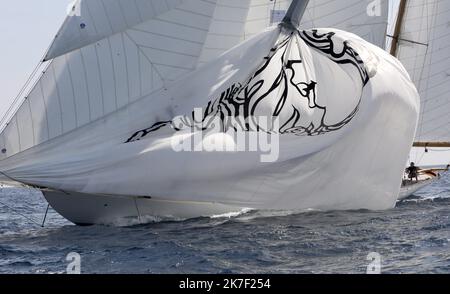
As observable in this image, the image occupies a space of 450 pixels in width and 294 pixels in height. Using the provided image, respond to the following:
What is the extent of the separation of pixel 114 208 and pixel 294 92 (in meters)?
5.12

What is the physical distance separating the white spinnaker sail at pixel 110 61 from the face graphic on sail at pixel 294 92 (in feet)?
4.01

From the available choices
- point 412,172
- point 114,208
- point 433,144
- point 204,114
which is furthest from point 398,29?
point 114,208

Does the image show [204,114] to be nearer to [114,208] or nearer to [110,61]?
[110,61]

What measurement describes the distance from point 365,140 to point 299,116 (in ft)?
4.95

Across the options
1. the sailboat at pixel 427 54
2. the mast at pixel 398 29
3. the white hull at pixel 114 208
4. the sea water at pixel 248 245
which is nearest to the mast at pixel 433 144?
the sailboat at pixel 427 54

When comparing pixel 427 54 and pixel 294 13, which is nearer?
pixel 294 13

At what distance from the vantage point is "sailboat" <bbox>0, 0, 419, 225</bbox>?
16938 millimetres

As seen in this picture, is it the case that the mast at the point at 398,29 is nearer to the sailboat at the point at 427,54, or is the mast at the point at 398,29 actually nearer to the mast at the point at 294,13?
the sailboat at the point at 427,54

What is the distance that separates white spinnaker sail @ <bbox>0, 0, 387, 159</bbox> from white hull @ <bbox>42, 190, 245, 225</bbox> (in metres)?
2.71

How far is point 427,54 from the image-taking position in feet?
94.3

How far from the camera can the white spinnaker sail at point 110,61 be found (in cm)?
1717

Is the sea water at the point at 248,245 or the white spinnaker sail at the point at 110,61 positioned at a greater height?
the white spinnaker sail at the point at 110,61
